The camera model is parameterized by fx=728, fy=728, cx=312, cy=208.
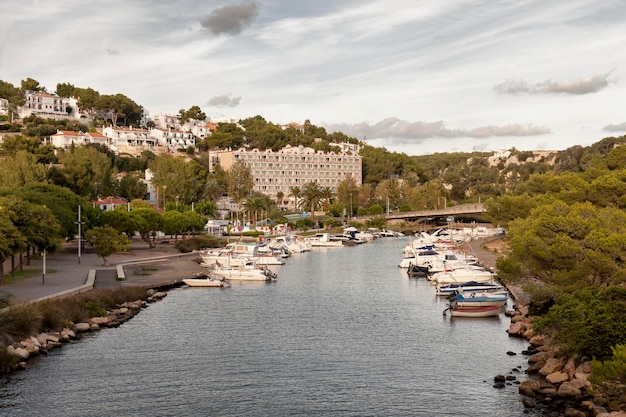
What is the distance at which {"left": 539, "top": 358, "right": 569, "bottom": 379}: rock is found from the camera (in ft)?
103

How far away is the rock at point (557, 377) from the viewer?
30000mm

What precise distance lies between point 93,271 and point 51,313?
69.2ft

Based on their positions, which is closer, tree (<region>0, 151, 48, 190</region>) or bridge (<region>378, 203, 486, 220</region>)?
tree (<region>0, 151, 48, 190</region>)

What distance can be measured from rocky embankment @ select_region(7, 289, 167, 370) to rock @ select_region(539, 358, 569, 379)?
23400 millimetres

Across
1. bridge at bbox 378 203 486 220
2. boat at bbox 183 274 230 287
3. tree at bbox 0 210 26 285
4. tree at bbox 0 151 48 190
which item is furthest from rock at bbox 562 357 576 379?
bridge at bbox 378 203 486 220

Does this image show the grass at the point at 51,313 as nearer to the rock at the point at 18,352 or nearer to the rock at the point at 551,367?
the rock at the point at 18,352

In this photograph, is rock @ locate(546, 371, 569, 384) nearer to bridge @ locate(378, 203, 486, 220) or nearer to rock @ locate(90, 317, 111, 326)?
rock @ locate(90, 317, 111, 326)

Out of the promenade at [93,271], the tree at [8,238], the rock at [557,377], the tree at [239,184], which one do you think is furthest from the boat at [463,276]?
the tree at [239,184]

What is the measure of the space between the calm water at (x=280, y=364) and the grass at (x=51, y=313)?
174cm

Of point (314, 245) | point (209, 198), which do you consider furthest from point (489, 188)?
point (314, 245)

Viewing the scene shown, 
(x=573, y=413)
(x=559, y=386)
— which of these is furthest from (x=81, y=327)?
(x=573, y=413)

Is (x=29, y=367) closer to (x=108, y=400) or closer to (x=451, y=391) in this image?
(x=108, y=400)

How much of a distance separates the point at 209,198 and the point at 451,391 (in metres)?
A: 135

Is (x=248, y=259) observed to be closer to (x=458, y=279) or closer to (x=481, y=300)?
(x=458, y=279)
